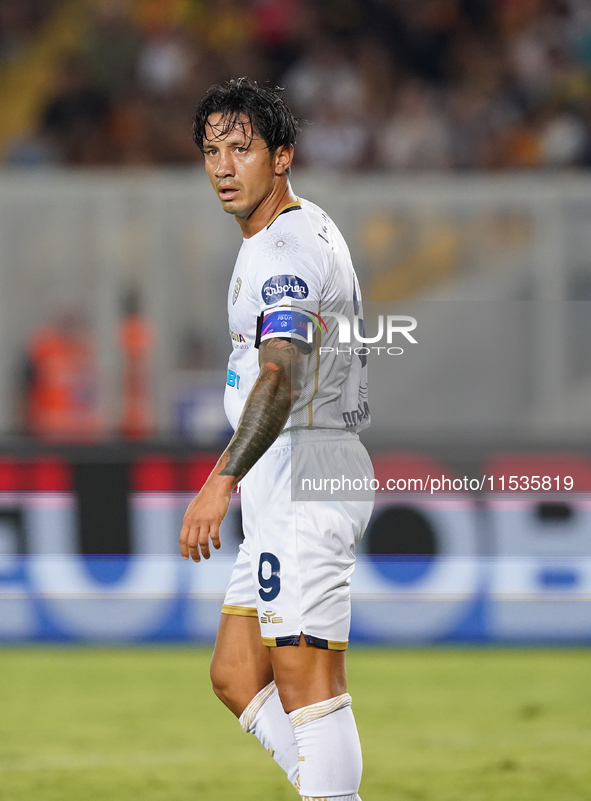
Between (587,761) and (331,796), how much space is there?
177 centimetres

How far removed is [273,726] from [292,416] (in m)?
0.78

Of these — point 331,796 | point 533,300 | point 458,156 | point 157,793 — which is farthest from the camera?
point 458,156

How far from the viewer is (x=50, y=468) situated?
20.0 feet

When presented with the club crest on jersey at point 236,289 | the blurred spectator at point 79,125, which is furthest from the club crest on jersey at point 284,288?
the blurred spectator at point 79,125

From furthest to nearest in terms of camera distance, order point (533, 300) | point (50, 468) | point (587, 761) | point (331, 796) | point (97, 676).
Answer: point (533, 300), point (50, 468), point (97, 676), point (587, 761), point (331, 796)

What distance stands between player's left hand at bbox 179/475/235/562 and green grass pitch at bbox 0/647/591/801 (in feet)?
5.29

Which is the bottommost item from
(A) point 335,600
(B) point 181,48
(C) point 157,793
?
(C) point 157,793

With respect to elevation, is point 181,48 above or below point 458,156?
above

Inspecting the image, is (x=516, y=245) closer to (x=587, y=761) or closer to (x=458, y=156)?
(x=458, y=156)

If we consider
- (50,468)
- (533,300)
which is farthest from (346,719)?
(533,300)

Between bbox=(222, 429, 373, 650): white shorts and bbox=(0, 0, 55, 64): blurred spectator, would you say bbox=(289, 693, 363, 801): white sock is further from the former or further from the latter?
bbox=(0, 0, 55, 64): blurred spectator

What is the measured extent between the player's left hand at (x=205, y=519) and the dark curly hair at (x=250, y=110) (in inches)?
33.8

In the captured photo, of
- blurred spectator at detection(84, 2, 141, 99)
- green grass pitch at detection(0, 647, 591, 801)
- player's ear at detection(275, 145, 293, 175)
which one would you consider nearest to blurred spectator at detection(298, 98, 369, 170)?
blurred spectator at detection(84, 2, 141, 99)

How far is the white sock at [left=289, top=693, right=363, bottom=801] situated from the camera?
2.74 meters
